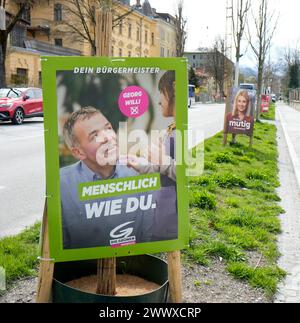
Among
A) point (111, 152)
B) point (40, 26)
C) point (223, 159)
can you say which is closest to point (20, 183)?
point (223, 159)

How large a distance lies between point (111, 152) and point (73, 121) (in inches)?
12.0

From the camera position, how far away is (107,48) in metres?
3.03

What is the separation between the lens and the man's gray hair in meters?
2.86

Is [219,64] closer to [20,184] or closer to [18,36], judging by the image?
[18,36]

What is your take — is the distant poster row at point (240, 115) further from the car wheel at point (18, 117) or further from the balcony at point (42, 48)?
the balcony at point (42, 48)

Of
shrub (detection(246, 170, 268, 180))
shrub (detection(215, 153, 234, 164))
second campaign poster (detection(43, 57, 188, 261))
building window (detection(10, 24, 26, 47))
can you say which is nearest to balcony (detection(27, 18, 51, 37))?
building window (detection(10, 24, 26, 47))

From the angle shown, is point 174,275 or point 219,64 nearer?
point 174,275

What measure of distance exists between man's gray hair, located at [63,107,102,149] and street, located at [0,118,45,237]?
103 inches

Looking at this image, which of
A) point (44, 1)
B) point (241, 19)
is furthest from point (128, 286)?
point (44, 1)

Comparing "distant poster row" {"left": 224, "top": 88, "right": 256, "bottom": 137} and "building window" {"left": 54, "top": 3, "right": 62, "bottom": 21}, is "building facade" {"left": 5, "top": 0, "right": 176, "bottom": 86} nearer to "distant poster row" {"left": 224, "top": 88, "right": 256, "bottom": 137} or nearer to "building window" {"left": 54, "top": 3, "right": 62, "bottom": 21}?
"building window" {"left": 54, "top": 3, "right": 62, "bottom": 21}

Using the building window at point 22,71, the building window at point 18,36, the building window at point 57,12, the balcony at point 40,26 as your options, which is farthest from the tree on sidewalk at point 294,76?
the building window at point 22,71

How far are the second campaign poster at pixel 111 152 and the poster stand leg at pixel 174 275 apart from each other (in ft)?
0.48

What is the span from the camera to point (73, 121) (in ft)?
9.41
